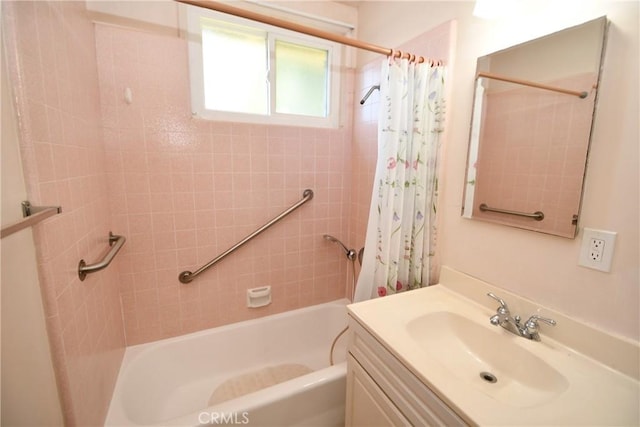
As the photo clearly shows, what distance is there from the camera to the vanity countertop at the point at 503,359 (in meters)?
0.65

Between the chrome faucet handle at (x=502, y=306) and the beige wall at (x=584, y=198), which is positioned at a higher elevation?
the beige wall at (x=584, y=198)

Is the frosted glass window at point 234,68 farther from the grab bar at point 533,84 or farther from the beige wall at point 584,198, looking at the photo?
the grab bar at point 533,84

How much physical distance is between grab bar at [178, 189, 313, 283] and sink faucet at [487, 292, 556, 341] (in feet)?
3.98

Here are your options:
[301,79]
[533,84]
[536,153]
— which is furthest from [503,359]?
[301,79]

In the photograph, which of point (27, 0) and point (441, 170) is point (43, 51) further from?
point (441, 170)

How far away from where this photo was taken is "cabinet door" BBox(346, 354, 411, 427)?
890 millimetres

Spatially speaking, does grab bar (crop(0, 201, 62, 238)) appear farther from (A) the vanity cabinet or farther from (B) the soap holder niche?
(B) the soap holder niche

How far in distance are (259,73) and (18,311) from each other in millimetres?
1628

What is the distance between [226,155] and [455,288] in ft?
4.75

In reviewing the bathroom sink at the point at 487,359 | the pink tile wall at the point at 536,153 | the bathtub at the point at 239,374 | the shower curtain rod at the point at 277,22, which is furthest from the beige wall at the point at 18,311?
the pink tile wall at the point at 536,153

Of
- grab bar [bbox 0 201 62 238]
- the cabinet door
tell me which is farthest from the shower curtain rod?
the cabinet door

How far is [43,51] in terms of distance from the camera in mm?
821

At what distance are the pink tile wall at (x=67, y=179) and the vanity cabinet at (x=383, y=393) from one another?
0.97m

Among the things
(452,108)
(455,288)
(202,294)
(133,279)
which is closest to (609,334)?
(455,288)
